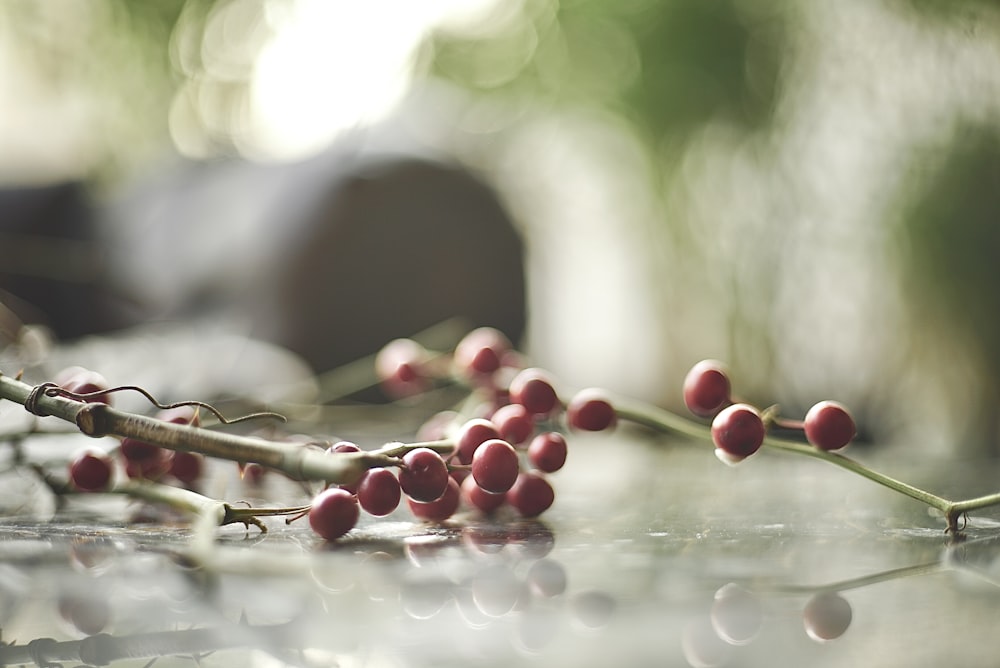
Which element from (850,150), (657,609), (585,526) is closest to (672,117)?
(850,150)

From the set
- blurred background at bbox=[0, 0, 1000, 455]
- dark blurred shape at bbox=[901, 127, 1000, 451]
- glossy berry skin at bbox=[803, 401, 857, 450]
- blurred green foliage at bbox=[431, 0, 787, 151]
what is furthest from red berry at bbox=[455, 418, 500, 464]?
blurred green foliage at bbox=[431, 0, 787, 151]

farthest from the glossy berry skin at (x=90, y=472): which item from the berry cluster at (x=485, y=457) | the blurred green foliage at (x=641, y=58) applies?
the blurred green foliage at (x=641, y=58)

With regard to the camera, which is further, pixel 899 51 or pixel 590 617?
pixel 899 51

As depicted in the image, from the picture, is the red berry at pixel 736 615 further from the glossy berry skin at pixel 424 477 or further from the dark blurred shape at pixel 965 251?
the dark blurred shape at pixel 965 251

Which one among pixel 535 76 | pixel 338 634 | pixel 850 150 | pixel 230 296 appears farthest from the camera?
pixel 535 76

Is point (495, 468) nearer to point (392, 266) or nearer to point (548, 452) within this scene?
point (548, 452)

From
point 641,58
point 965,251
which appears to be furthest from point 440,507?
point 641,58

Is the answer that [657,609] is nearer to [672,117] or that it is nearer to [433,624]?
[433,624]
